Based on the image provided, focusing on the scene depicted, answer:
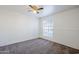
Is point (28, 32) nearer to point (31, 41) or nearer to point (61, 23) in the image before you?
point (31, 41)

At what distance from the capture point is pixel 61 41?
1.67m

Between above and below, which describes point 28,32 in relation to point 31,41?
above

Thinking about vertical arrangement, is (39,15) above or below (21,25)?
above
